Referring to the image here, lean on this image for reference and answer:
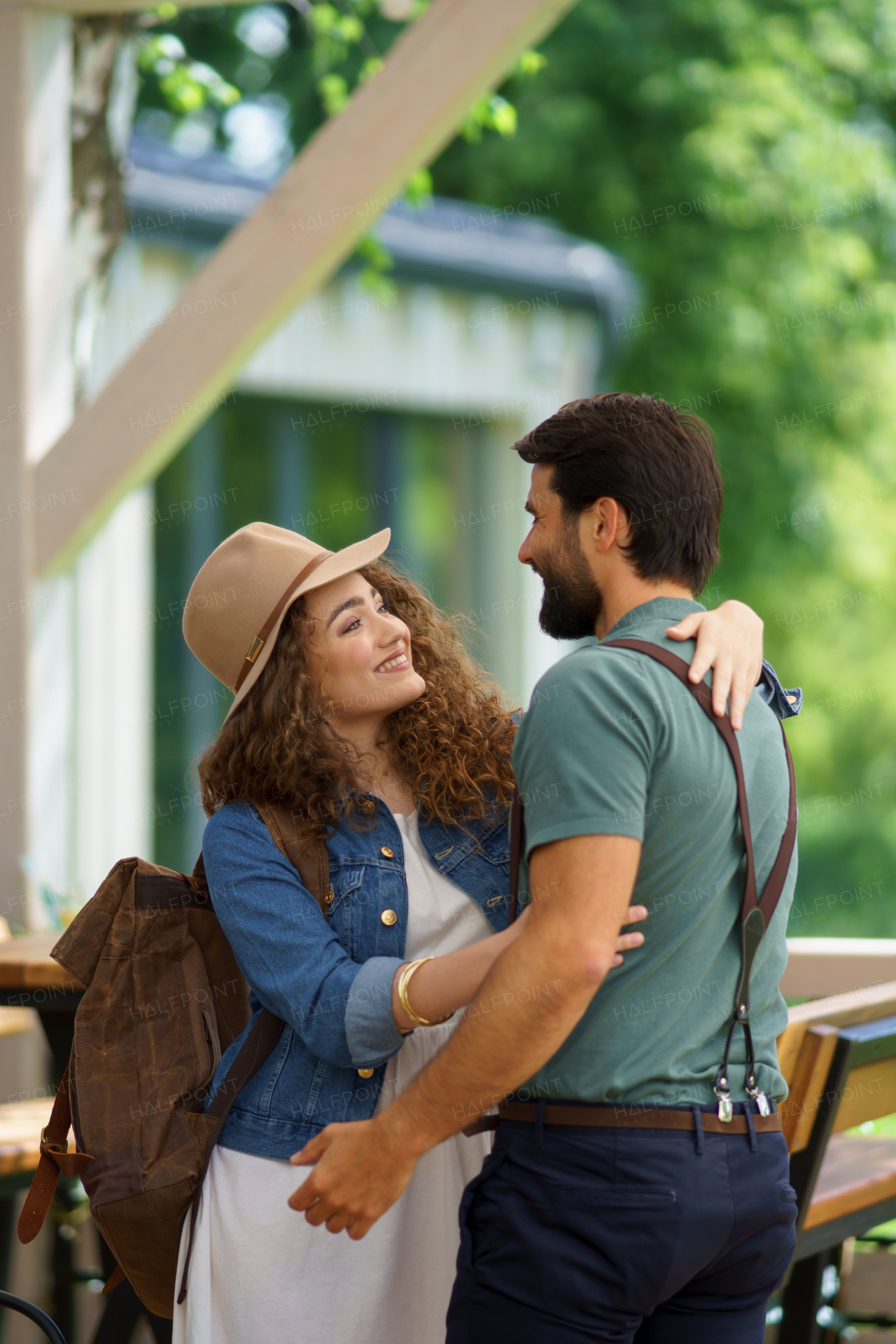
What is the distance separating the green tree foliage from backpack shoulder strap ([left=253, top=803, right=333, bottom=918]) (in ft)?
29.2

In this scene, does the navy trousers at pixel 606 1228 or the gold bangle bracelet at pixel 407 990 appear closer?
the navy trousers at pixel 606 1228

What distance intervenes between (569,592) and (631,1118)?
60 cm

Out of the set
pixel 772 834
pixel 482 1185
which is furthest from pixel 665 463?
pixel 482 1185

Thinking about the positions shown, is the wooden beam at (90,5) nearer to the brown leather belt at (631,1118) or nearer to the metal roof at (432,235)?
the metal roof at (432,235)

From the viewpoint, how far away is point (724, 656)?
65.2 inches

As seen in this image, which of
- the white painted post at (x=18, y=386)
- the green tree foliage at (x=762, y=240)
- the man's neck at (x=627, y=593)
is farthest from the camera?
the green tree foliage at (x=762, y=240)

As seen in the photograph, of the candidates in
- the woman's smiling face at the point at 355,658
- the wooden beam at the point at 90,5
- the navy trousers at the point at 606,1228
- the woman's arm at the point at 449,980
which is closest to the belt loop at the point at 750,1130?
the navy trousers at the point at 606,1228

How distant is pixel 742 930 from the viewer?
1.62 meters

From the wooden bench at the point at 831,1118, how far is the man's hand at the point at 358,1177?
80 cm

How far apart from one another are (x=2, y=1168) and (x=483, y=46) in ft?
8.34

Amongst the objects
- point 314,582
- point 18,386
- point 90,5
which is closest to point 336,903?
point 314,582

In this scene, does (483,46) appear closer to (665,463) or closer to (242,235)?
(242,235)

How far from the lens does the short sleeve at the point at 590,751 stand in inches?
60.1

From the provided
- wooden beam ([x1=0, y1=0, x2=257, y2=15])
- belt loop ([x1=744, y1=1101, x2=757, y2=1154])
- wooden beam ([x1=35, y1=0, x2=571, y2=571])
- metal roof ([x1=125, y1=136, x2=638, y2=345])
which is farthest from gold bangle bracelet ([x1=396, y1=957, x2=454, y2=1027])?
metal roof ([x1=125, y1=136, x2=638, y2=345])
